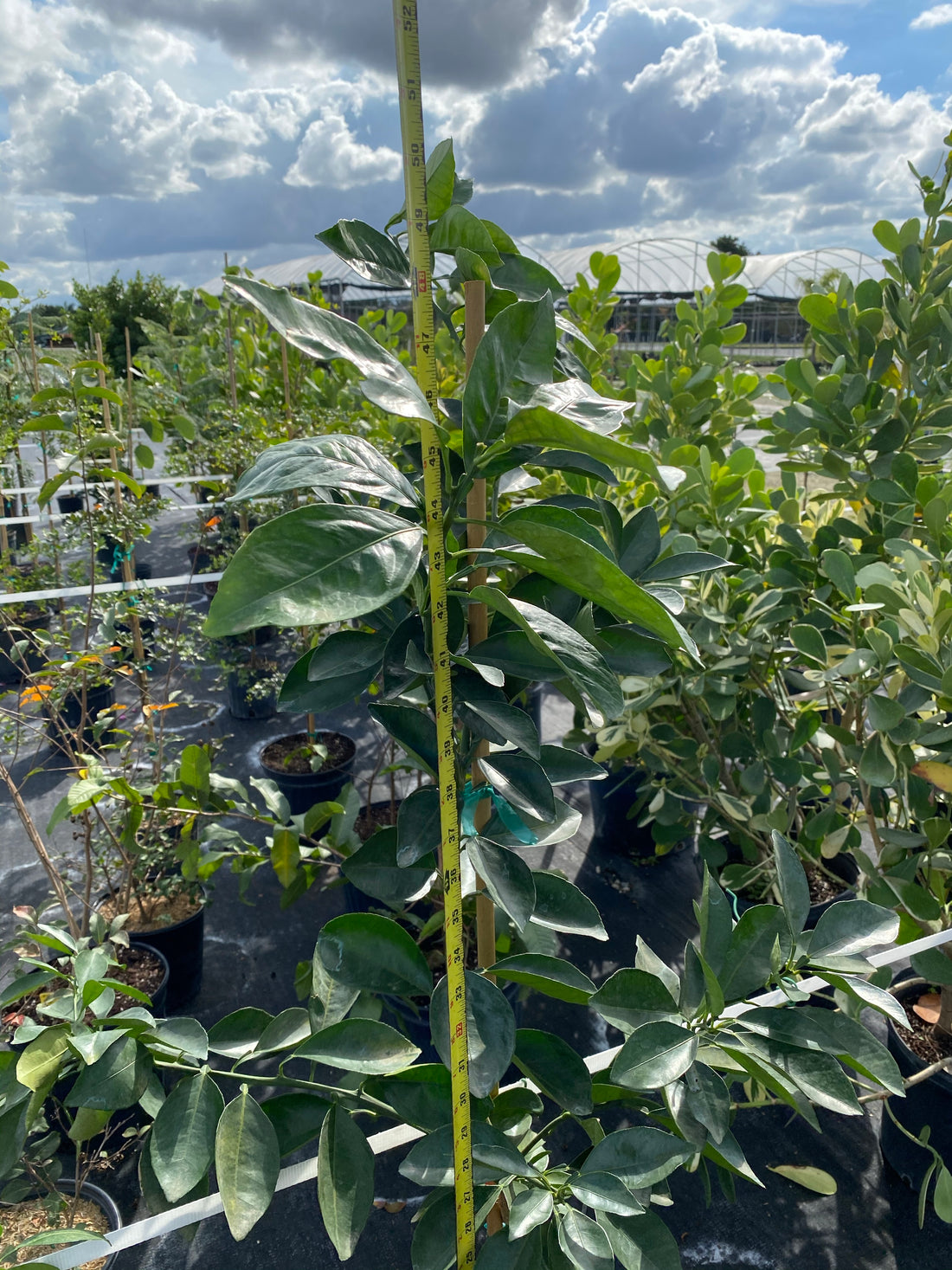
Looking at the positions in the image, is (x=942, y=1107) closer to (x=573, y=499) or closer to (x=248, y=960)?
(x=573, y=499)

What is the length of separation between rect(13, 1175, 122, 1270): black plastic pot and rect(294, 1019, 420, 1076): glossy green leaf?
3.02 feet

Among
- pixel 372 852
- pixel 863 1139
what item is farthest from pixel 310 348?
pixel 863 1139

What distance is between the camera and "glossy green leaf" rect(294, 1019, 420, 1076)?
2.28 ft

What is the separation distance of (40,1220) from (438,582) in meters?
1.41

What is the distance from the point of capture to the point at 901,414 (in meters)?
1.72

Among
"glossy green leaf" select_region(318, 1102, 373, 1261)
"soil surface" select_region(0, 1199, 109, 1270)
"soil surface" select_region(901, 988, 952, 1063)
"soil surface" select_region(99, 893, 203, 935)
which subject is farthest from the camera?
"soil surface" select_region(99, 893, 203, 935)

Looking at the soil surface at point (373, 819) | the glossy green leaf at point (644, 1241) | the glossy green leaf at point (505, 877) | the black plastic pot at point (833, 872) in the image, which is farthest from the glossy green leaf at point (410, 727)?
the black plastic pot at point (833, 872)

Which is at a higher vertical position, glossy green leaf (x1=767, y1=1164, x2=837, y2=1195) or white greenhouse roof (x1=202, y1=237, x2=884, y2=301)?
white greenhouse roof (x1=202, y1=237, x2=884, y2=301)

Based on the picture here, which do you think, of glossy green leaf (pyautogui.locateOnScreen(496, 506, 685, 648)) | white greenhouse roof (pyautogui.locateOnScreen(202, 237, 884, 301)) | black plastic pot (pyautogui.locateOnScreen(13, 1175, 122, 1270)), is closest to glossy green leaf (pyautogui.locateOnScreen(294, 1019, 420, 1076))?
glossy green leaf (pyautogui.locateOnScreen(496, 506, 685, 648))

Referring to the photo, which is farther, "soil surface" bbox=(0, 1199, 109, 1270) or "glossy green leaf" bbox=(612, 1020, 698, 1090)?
"soil surface" bbox=(0, 1199, 109, 1270)

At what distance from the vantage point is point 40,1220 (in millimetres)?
1306

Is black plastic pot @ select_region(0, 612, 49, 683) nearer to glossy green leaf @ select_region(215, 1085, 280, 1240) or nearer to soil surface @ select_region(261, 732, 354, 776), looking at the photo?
soil surface @ select_region(261, 732, 354, 776)

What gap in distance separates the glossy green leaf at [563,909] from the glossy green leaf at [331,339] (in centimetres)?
54

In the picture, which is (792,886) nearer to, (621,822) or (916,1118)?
(916,1118)
